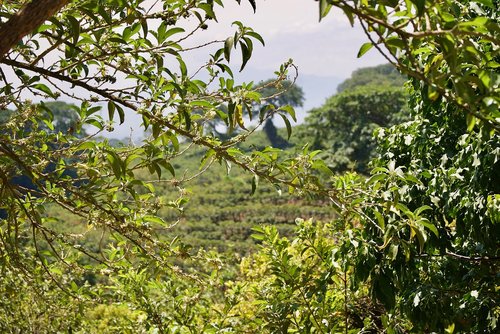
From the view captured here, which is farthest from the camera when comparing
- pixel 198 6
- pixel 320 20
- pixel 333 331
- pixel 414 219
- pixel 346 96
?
pixel 346 96

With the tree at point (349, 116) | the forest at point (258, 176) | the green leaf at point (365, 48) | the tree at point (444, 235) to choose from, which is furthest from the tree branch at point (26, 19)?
the tree at point (349, 116)

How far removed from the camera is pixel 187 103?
1798 mm

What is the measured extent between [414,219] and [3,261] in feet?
6.28

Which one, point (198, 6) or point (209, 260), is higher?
point (198, 6)

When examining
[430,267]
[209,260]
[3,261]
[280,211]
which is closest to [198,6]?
[209,260]

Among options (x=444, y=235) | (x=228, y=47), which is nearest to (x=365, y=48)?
(x=228, y=47)

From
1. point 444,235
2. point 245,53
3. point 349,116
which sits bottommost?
point 444,235

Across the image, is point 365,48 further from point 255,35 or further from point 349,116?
point 349,116

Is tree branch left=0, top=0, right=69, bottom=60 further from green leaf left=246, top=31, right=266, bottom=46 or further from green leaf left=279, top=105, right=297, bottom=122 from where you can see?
green leaf left=279, top=105, right=297, bottom=122

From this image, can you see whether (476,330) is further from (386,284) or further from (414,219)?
(414,219)

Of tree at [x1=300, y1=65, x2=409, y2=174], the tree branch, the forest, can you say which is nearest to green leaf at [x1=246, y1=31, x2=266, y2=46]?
the forest

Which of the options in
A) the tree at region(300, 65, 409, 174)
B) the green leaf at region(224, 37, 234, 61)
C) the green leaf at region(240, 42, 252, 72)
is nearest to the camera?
the green leaf at region(224, 37, 234, 61)

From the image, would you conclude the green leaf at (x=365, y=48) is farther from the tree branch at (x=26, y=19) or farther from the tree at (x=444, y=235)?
the tree at (x=444, y=235)

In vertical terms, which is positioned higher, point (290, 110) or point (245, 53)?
point (245, 53)
